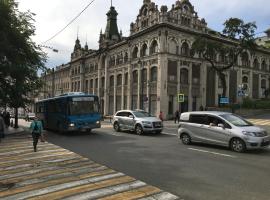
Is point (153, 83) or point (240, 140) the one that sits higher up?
point (153, 83)

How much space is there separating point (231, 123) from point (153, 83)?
35.2m

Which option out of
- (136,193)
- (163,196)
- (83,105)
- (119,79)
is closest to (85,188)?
(136,193)

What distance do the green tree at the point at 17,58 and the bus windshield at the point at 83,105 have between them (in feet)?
19.2

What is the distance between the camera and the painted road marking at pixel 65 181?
8.28 m

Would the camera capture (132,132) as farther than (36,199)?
Yes

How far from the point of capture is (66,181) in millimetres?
9750

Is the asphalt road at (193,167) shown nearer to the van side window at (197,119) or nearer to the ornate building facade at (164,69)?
the van side window at (197,119)

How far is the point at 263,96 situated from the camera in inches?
2635

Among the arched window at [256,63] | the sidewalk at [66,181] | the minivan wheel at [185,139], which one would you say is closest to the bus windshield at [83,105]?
the minivan wheel at [185,139]

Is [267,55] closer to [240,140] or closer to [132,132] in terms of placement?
[132,132]

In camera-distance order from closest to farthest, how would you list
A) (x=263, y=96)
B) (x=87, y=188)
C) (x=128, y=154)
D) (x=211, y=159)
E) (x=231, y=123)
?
(x=87, y=188) → (x=211, y=159) → (x=128, y=154) → (x=231, y=123) → (x=263, y=96)

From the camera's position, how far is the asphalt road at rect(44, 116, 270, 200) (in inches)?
340

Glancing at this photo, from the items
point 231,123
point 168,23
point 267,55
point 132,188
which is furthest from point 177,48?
point 132,188

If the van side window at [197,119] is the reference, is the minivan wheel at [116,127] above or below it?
below
